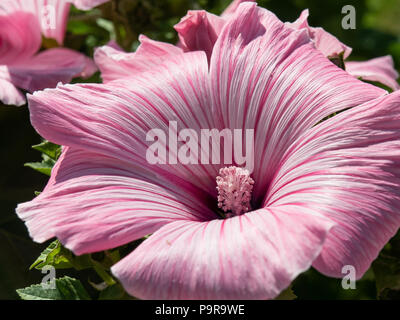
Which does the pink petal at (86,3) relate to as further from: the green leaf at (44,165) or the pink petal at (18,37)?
the green leaf at (44,165)

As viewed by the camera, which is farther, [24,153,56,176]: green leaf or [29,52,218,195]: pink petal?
[24,153,56,176]: green leaf

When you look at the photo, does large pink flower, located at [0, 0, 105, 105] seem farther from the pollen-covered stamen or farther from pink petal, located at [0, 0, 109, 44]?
the pollen-covered stamen

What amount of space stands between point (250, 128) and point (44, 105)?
0.28 m

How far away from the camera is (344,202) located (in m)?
0.63

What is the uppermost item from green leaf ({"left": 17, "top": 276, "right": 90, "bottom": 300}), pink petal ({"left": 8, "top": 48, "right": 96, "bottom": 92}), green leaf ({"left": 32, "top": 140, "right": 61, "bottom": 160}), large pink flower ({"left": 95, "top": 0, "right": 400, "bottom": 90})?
large pink flower ({"left": 95, "top": 0, "right": 400, "bottom": 90})

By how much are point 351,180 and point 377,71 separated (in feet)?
1.40

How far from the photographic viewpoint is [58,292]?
740 mm

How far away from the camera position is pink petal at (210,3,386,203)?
Answer: 0.76m

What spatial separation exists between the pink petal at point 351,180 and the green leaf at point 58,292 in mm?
269

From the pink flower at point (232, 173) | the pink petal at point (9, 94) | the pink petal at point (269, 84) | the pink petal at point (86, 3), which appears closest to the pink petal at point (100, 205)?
the pink flower at point (232, 173)

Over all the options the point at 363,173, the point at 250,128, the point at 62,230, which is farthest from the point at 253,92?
the point at 62,230

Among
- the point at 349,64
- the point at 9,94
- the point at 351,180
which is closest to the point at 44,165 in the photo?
the point at 9,94

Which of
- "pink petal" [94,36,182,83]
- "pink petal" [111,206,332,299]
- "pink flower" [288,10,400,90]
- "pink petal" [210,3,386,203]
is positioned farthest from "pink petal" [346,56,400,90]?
"pink petal" [111,206,332,299]
